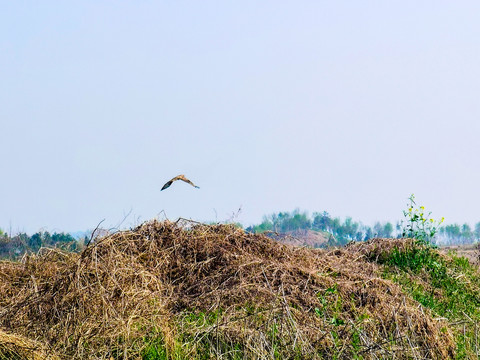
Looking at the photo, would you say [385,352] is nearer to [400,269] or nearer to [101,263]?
[101,263]

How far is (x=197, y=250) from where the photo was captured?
6324mm

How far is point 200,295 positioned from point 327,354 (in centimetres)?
154

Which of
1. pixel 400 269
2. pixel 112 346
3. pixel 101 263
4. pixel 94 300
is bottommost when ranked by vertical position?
pixel 112 346

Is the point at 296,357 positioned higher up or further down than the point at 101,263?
further down

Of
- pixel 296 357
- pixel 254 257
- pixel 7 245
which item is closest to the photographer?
pixel 296 357

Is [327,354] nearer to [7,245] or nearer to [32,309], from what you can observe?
[32,309]

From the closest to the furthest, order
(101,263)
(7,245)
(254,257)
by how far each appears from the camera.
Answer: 1. (101,263)
2. (254,257)
3. (7,245)

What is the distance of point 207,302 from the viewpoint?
532cm

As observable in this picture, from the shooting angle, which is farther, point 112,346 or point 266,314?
point 266,314

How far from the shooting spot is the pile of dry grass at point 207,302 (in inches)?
175

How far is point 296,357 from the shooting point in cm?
423

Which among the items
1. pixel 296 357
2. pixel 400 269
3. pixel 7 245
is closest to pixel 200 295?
pixel 296 357

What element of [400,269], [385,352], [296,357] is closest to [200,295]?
[296,357]

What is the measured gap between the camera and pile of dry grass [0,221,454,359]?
4.43 meters
